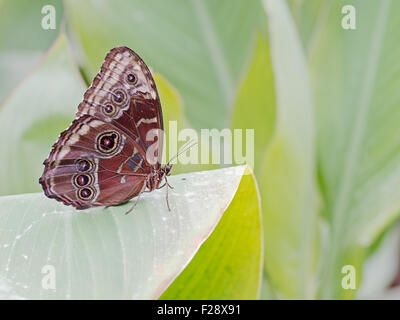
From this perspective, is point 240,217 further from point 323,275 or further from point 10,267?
point 323,275

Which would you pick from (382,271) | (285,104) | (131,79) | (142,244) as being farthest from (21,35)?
(382,271)

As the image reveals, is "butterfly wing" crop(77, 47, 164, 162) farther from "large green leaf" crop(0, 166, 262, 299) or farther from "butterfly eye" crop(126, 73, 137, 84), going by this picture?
"large green leaf" crop(0, 166, 262, 299)

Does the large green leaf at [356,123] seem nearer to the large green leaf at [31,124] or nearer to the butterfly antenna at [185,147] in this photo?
the butterfly antenna at [185,147]

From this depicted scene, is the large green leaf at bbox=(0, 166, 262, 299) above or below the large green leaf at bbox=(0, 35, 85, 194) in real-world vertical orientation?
below

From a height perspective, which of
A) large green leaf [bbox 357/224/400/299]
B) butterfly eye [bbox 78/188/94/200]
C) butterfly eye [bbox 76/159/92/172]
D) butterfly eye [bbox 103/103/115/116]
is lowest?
large green leaf [bbox 357/224/400/299]

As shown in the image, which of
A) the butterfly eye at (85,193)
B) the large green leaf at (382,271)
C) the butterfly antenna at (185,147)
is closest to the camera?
the butterfly eye at (85,193)

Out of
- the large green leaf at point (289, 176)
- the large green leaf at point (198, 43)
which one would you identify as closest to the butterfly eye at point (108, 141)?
the large green leaf at point (289, 176)

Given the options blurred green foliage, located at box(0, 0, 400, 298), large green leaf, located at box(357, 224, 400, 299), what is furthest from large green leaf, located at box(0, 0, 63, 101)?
large green leaf, located at box(357, 224, 400, 299)
